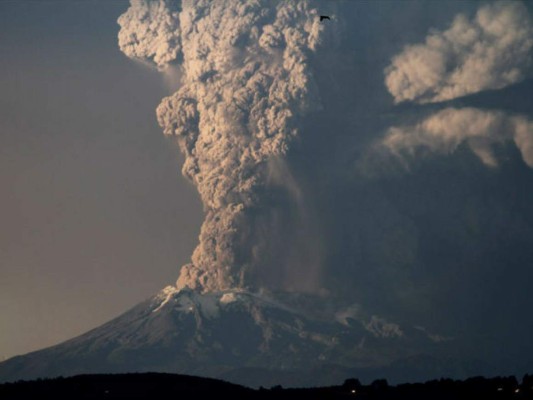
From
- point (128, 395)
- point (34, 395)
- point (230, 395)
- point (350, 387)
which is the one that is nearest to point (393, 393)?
point (350, 387)

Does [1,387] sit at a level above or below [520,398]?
above

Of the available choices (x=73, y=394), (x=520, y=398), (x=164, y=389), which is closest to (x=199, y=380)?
(x=164, y=389)

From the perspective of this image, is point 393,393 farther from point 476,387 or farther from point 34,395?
point 34,395

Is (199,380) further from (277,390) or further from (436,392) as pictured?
(436,392)

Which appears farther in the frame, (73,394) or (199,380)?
(199,380)

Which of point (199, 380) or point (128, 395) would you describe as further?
point (199, 380)
